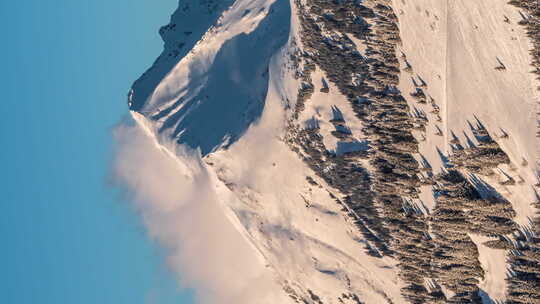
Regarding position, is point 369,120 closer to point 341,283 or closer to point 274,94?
point 274,94

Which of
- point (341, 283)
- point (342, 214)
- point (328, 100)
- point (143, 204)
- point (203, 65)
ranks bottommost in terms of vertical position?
point (341, 283)

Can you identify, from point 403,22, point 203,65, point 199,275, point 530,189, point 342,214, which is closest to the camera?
point 530,189

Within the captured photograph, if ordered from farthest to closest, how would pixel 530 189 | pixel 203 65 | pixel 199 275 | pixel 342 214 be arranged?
pixel 199 275, pixel 203 65, pixel 342 214, pixel 530 189

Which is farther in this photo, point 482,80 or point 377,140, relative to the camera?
point 377,140

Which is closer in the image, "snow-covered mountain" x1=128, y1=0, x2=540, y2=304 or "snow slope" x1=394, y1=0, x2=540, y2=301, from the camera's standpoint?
"snow slope" x1=394, y1=0, x2=540, y2=301

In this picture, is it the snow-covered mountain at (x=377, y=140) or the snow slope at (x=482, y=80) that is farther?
the snow-covered mountain at (x=377, y=140)

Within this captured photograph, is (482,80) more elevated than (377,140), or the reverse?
(482,80)

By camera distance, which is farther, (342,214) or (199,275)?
(199,275)

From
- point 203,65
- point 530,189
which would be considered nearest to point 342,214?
point 530,189
